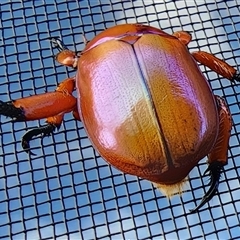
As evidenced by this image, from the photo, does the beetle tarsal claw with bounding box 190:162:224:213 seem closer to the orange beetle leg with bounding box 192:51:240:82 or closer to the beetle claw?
the orange beetle leg with bounding box 192:51:240:82

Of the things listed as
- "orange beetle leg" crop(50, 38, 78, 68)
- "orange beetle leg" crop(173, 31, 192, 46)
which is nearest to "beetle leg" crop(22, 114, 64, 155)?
"orange beetle leg" crop(50, 38, 78, 68)

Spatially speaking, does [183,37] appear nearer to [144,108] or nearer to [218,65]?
[218,65]

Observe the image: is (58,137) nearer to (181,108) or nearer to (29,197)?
(29,197)

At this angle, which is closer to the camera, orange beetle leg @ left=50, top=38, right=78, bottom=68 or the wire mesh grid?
orange beetle leg @ left=50, top=38, right=78, bottom=68

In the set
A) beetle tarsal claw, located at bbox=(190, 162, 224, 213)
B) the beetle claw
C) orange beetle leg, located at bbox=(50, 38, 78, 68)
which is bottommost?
beetle tarsal claw, located at bbox=(190, 162, 224, 213)

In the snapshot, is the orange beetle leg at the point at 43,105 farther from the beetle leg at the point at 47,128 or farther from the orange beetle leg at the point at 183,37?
the orange beetle leg at the point at 183,37

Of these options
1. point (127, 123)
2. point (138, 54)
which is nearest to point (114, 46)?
point (138, 54)

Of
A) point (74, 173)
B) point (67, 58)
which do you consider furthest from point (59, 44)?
point (74, 173)

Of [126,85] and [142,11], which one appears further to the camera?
[142,11]
